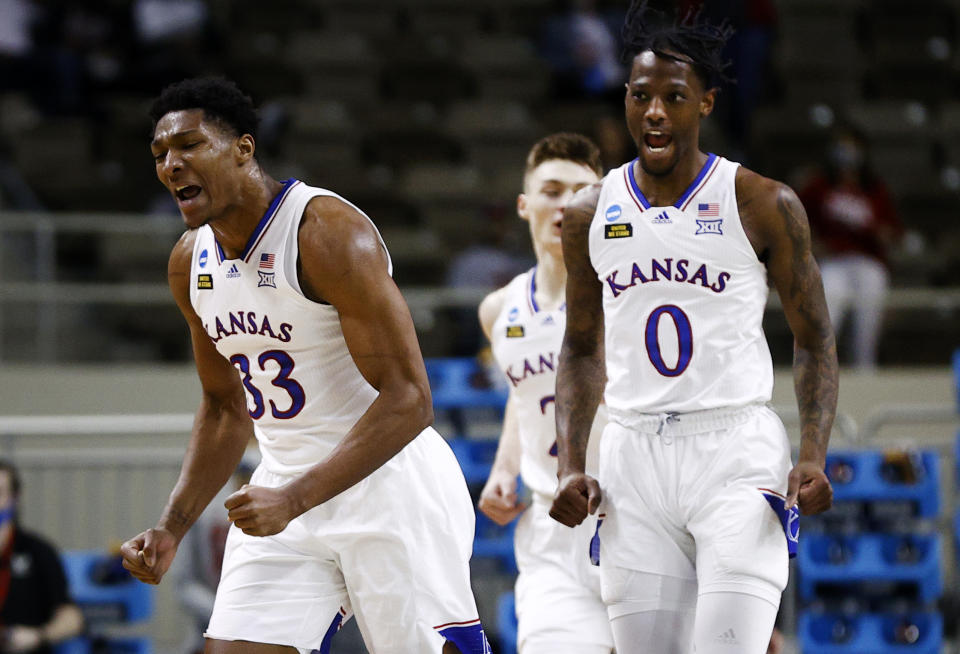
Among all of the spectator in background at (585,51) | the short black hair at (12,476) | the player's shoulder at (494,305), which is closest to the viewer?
the player's shoulder at (494,305)

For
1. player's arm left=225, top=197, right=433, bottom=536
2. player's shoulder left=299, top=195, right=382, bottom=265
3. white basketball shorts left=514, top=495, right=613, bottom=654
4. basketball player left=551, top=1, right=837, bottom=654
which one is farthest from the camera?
white basketball shorts left=514, top=495, right=613, bottom=654

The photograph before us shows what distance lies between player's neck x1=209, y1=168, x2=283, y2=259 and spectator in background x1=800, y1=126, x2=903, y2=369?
727 centimetres

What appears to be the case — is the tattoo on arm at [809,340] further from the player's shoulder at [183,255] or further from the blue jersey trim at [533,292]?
the player's shoulder at [183,255]

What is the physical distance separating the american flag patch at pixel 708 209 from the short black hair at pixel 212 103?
52.1 inches

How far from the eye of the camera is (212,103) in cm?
382

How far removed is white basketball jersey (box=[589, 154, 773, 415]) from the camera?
13.1 ft

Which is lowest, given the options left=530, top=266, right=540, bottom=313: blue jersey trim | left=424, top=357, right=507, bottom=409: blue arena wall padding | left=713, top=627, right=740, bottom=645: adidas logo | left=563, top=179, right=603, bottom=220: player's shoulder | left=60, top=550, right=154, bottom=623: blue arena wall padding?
left=60, top=550, right=154, bottom=623: blue arena wall padding

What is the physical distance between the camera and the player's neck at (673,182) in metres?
4.09

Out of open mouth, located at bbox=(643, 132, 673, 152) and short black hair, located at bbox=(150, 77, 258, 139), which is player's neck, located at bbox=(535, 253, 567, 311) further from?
short black hair, located at bbox=(150, 77, 258, 139)

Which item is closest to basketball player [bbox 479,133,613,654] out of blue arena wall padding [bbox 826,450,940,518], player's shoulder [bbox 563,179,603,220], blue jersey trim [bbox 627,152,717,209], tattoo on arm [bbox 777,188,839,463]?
player's shoulder [bbox 563,179,603,220]

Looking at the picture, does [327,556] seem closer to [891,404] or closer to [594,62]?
[891,404]

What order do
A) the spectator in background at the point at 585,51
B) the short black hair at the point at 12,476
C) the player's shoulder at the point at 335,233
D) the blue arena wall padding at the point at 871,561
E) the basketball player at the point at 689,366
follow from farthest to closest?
the spectator in background at the point at 585,51
the blue arena wall padding at the point at 871,561
the short black hair at the point at 12,476
the basketball player at the point at 689,366
the player's shoulder at the point at 335,233

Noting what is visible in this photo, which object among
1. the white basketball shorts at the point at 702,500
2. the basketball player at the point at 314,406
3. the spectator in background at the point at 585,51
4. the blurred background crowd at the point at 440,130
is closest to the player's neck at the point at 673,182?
the white basketball shorts at the point at 702,500

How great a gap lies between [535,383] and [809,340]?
1.43m
